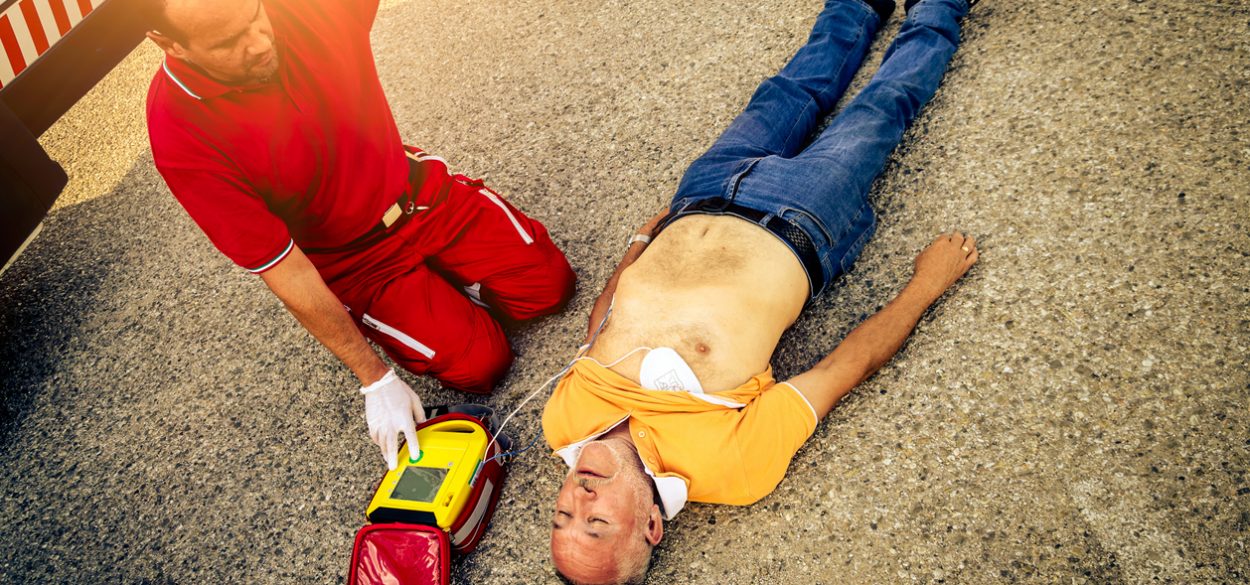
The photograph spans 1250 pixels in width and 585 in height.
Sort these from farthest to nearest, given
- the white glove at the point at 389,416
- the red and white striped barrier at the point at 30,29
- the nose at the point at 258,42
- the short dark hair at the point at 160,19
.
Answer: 1. the red and white striped barrier at the point at 30,29
2. the white glove at the point at 389,416
3. the nose at the point at 258,42
4. the short dark hair at the point at 160,19

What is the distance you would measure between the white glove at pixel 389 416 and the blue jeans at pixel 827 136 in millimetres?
1155

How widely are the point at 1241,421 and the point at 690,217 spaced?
1.65 meters

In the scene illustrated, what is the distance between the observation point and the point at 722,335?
2123 millimetres

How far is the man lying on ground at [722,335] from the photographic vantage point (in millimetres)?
1994

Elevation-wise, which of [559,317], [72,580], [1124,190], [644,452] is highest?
[1124,190]

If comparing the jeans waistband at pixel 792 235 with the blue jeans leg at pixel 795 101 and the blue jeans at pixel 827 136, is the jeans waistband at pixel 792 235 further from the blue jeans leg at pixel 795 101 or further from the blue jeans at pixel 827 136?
the blue jeans leg at pixel 795 101

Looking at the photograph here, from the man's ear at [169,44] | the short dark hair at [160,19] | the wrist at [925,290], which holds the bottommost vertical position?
the wrist at [925,290]

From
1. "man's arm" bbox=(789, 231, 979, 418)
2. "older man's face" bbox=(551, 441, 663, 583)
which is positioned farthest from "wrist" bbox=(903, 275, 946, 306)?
"older man's face" bbox=(551, 441, 663, 583)

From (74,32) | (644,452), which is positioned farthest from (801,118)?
(74,32)

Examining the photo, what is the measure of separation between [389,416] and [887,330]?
164cm

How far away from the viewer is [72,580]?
2.65 m

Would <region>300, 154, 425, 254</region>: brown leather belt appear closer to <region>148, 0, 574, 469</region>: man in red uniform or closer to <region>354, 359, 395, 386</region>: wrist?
<region>148, 0, 574, 469</region>: man in red uniform

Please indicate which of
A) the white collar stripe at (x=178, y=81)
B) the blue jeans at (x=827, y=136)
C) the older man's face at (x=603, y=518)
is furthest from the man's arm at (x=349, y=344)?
the blue jeans at (x=827, y=136)

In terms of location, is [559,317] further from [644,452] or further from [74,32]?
[74,32]
